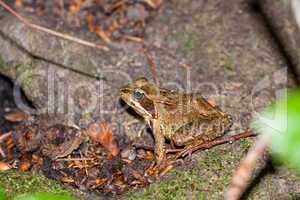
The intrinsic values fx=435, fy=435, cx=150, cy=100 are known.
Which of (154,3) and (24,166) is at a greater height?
(154,3)

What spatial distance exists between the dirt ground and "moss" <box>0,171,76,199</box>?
2.68ft

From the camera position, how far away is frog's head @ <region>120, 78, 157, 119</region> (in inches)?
146

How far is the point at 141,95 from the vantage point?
3723 mm

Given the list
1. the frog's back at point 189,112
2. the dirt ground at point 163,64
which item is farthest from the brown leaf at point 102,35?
the frog's back at point 189,112

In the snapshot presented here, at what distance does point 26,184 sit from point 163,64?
179 centimetres

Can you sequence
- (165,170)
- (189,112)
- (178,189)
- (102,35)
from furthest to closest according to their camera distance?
1. (102,35)
2. (189,112)
3. (165,170)
4. (178,189)

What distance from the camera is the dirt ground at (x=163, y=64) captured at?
3.91 m

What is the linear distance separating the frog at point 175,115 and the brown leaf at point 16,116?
3.42ft

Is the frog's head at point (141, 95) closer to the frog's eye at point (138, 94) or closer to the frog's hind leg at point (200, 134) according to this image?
the frog's eye at point (138, 94)

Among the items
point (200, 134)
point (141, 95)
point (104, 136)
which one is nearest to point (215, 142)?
point (200, 134)

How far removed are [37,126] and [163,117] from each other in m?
1.12

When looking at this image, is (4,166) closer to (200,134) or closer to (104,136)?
(104,136)

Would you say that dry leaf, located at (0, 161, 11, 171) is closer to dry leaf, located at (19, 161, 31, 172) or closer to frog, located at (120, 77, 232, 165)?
dry leaf, located at (19, 161, 31, 172)

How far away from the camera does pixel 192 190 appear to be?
3.06 meters
